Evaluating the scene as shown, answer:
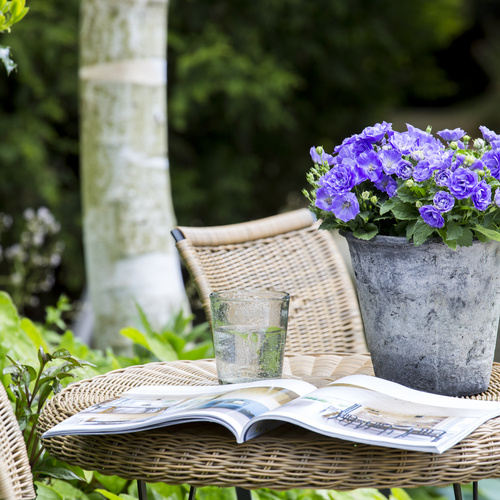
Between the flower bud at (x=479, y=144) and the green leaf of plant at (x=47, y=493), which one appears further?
the green leaf of plant at (x=47, y=493)

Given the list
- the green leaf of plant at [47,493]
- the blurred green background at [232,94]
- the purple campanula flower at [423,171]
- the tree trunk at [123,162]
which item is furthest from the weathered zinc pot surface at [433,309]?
the blurred green background at [232,94]

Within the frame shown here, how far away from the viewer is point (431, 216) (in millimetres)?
968

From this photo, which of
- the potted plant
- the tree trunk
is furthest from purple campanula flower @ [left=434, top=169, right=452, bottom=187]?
the tree trunk

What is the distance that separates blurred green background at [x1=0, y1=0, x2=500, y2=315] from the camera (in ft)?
13.2

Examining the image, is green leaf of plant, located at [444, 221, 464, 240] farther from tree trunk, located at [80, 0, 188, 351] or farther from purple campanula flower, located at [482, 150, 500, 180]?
tree trunk, located at [80, 0, 188, 351]

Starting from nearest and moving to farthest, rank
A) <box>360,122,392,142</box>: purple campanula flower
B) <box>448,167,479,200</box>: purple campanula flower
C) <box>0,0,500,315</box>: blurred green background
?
<box>448,167,479,200</box>: purple campanula flower
<box>360,122,392,142</box>: purple campanula flower
<box>0,0,500,315</box>: blurred green background

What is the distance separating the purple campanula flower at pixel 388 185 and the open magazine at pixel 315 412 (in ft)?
0.96

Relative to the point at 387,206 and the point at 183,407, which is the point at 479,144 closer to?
the point at 387,206

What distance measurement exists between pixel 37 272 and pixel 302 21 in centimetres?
238

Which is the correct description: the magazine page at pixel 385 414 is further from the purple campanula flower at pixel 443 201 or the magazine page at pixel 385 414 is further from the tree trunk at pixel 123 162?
the tree trunk at pixel 123 162

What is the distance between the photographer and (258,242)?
1812 mm

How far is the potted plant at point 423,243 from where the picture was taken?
982 mm

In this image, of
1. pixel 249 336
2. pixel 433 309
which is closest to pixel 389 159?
pixel 433 309

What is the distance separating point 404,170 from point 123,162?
160 cm
